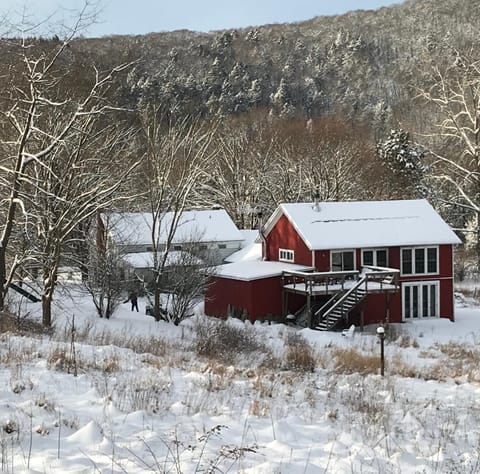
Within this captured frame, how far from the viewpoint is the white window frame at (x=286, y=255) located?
28.5 metres

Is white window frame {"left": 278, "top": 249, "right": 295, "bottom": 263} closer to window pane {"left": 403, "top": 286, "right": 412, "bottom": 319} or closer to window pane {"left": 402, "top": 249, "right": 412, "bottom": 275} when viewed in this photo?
window pane {"left": 402, "top": 249, "right": 412, "bottom": 275}

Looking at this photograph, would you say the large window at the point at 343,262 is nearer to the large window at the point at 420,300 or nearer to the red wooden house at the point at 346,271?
the red wooden house at the point at 346,271

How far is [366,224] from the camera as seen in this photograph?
92.8 feet

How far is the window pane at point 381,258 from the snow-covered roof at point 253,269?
309 centimetres

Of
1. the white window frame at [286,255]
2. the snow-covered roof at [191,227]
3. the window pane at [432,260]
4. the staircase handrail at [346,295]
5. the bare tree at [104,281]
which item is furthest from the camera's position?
the snow-covered roof at [191,227]

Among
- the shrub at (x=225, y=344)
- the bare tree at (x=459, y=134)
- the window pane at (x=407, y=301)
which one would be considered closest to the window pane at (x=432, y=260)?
the window pane at (x=407, y=301)

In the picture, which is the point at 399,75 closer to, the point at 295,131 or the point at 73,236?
the point at 295,131

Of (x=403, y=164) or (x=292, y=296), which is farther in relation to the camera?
(x=403, y=164)

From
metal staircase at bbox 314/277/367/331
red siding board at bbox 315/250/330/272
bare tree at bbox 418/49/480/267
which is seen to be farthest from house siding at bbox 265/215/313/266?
bare tree at bbox 418/49/480/267

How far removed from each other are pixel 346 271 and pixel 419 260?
3.73 metres

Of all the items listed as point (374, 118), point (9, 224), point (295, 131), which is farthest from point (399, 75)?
point (9, 224)

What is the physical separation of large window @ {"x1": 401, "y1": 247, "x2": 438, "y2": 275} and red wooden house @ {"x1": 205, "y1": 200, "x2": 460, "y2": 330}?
0.14ft

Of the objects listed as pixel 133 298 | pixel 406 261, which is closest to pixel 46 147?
pixel 133 298

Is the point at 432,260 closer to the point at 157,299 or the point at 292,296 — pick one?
the point at 292,296
